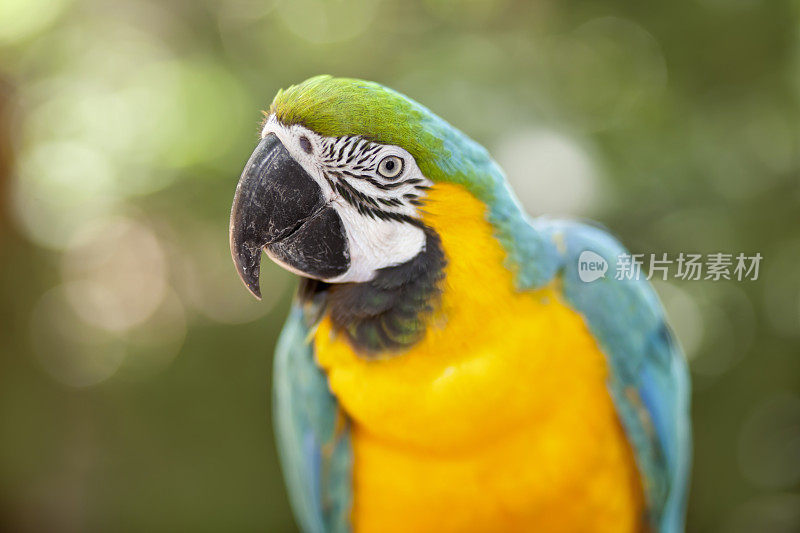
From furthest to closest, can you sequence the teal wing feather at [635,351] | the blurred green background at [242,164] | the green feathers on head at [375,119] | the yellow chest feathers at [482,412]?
the blurred green background at [242,164]
the teal wing feather at [635,351]
the yellow chest feathers at [482,412]
the green feathers on head at [375,119]

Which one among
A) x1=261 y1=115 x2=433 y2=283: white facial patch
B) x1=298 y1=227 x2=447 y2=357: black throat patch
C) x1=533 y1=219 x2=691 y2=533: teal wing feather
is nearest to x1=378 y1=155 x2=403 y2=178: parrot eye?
x1=261 y1=115 x2=433 y2=283: white facial patch

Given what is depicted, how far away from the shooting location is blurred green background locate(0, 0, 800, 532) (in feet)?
7.32

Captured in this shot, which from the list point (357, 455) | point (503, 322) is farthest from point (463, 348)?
point (357, 455)

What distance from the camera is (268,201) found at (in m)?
0.94

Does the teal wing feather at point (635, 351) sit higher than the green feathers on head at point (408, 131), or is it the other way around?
the green feathers on head at point (408, 131)

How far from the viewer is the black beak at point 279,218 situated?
0.94 m

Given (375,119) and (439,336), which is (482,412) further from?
(375,119)

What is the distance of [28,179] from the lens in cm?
Answer: 269

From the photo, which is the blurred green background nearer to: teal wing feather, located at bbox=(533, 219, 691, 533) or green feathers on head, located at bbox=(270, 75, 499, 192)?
teal wing feather, located at bbox=(533, 219, 691, 533)

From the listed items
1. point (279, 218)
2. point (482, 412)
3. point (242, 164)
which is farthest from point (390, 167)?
point (242, 164)

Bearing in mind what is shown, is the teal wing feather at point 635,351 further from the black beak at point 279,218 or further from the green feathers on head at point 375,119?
the black beak at point 279,218

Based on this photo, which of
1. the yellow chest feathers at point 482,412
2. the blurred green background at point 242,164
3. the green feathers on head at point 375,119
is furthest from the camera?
the blurred green background at point 242,164

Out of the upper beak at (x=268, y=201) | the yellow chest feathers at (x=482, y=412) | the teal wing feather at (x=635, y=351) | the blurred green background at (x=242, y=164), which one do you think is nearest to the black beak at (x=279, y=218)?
the upper beak at (x=268, y=201)

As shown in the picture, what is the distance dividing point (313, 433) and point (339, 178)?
1.93 ft
